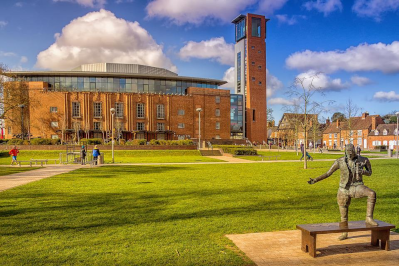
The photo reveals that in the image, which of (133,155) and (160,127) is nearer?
(133,155)

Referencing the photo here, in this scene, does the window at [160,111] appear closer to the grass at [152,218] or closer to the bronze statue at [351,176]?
the grass at [152,218]

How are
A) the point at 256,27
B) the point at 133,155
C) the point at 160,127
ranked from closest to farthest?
the point at 133,155, the point at 160,127, the point at 256,27

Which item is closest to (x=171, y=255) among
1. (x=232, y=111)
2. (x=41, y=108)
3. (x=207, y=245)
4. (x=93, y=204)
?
(x=207, y=245)

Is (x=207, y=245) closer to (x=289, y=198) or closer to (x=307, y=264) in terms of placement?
(x=307, y=264)

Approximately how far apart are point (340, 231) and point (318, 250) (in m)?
0.61

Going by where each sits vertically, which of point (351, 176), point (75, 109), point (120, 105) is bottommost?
point (351, 176)

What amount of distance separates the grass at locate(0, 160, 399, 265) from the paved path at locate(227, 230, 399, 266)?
0.34 metres

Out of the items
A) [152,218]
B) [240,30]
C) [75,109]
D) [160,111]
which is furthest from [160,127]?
[152,218]

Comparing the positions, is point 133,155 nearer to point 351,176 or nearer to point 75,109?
point 75,109

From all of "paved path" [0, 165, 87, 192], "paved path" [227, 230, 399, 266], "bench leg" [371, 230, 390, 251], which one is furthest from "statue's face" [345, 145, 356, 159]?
"paved path" [0, 165, 87, 192]

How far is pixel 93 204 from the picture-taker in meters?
9.30

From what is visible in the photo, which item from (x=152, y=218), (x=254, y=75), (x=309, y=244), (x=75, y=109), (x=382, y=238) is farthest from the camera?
(x=254, y=75)

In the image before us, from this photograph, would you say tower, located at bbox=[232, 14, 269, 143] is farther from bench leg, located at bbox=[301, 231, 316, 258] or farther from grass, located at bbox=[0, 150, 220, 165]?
bench leg, located at bbox=[301, 231, 316, 258]

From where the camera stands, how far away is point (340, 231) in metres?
5.21
